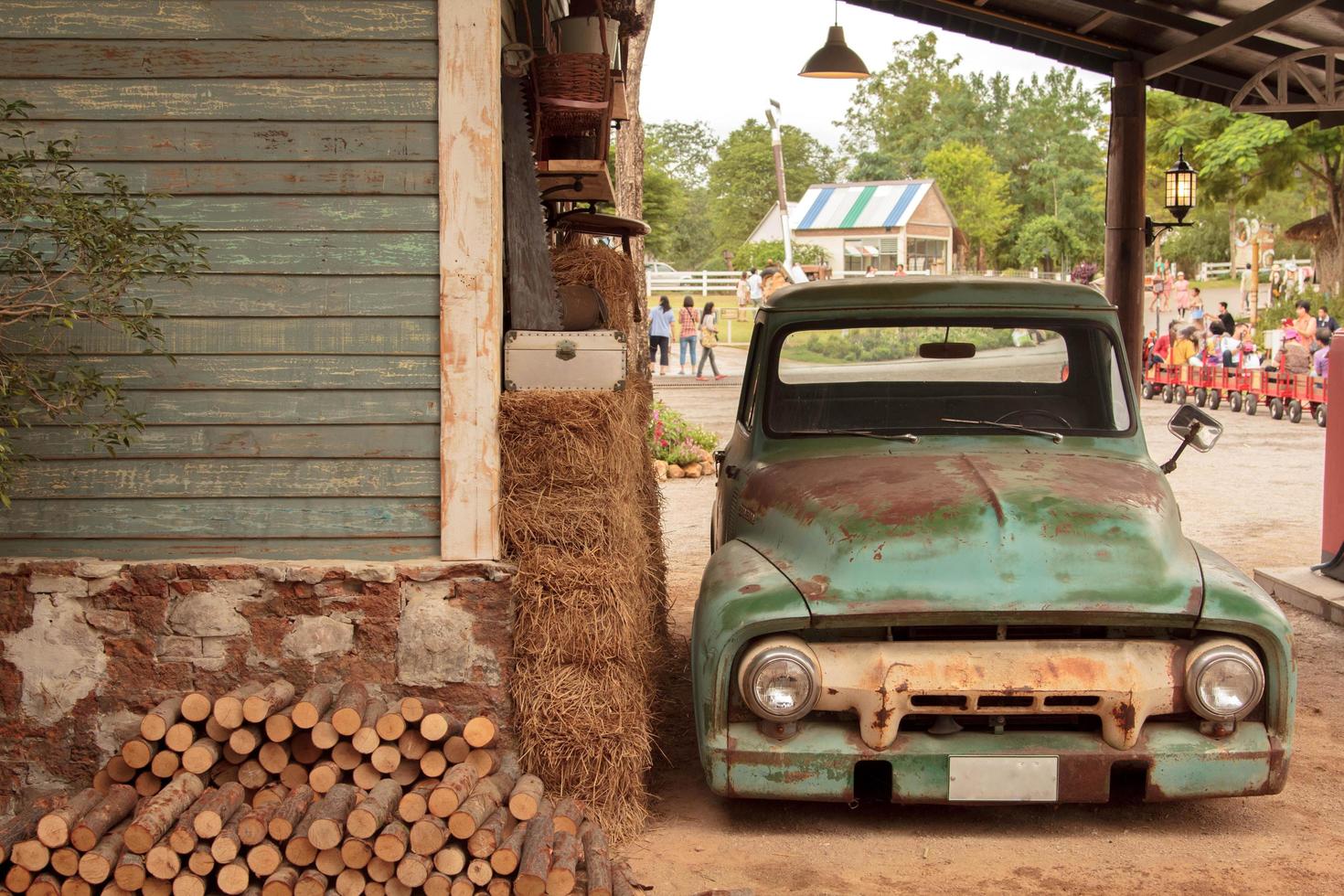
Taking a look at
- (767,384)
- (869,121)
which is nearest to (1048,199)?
(869,121)

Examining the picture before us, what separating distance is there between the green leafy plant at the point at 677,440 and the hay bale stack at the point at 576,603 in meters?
8.46

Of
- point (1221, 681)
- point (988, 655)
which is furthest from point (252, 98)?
point (1221, 681)

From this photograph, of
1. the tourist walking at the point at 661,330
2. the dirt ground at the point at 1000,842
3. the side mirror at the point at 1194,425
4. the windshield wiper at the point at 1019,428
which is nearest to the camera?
the dirt ground at the point at 1000,842

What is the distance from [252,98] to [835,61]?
29.6 ft

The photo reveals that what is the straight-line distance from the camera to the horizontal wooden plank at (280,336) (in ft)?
15.2

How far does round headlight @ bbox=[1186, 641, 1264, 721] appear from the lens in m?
4.20

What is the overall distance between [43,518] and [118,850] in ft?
4.16

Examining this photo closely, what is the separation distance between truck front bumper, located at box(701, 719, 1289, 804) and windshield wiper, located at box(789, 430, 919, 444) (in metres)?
1.35

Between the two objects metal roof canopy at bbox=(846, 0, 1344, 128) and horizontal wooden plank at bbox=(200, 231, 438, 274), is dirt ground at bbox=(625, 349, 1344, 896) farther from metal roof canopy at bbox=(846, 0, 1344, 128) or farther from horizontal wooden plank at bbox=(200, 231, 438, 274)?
metal roof canopy at bbox=(846, 0, 1344, 128)

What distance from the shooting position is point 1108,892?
4.03 meters

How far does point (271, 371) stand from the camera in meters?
4.66

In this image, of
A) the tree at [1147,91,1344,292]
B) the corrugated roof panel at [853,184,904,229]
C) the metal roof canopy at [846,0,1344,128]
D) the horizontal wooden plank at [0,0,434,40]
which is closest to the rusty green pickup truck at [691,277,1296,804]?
the horizontal wooden plank at [0,0,434,40]

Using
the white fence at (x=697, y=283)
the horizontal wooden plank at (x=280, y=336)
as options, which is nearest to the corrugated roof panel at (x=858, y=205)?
the white fence at (x=697, y=283)

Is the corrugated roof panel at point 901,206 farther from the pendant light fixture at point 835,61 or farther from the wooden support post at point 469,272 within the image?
the wooden support post at point 469,272
